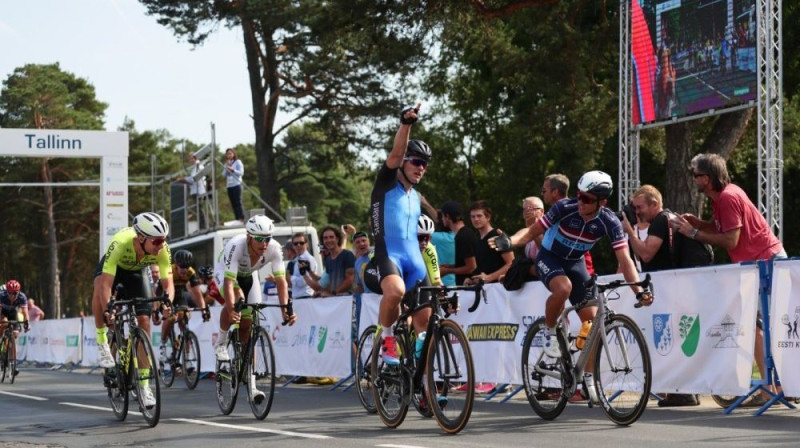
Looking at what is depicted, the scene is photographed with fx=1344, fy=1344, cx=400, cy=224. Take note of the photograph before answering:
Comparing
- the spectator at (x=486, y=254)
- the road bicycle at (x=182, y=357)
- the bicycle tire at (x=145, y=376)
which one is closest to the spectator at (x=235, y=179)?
the road bicycle at (x=182, y=357)

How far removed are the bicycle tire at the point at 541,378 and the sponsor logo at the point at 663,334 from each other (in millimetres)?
1472

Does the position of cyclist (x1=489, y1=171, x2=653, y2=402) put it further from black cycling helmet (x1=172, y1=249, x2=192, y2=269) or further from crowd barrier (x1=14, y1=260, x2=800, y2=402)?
black cycling helmet (x1=172, y1=249, x2=192, y2=269)

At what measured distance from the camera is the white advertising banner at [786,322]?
35.4 feet

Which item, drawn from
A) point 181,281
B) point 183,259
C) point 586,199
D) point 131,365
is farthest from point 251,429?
point 181,281

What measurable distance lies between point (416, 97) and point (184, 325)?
27.1 metres

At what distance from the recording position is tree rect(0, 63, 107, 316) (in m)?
71.5

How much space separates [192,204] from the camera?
31500 millimetres

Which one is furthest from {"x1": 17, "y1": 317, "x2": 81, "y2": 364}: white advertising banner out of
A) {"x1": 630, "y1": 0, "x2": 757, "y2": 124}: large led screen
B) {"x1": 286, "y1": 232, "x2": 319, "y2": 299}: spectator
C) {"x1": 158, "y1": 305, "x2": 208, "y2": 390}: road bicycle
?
{"x1": 630, "y1": 0, "x2": 757, "y2": 124}: large led screen

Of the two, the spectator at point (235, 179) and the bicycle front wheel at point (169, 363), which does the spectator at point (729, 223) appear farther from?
the spectator at point (235, 179)

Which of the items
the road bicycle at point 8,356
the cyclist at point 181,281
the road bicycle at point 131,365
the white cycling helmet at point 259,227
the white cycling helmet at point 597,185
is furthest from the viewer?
the road bicycle at point 8,356

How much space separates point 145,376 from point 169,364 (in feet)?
27.5

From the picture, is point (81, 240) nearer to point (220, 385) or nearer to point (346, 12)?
point (346, 12)

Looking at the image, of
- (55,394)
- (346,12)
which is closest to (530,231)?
(55,394)

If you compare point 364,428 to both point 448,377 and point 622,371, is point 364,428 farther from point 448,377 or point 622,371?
point 622,371
